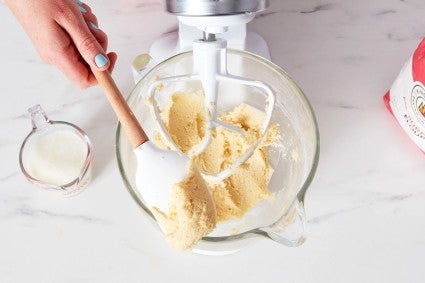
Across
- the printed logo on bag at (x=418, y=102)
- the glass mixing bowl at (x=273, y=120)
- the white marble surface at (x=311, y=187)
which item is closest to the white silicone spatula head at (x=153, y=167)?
the glass mixing bowl at (x=273, y=120)

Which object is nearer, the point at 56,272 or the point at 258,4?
the point at 258,4

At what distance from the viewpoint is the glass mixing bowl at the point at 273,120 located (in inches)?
27.8

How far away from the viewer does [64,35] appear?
679 millimetres

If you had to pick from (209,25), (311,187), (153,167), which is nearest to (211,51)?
(209,25)

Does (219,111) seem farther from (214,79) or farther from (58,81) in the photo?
(58,81)

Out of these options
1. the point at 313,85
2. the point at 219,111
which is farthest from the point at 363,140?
the point at 219,111

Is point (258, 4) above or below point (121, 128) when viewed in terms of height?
above

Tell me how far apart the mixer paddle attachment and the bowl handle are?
14 cm

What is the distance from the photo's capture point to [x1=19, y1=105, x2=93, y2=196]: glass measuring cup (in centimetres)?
75

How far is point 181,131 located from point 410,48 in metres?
0.42

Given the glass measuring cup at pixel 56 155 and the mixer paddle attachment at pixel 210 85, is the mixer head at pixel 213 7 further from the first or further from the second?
the glass measuring cup at pixel 56 155

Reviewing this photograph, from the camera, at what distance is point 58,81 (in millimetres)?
846

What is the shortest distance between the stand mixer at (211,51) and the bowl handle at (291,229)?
0.14 meters

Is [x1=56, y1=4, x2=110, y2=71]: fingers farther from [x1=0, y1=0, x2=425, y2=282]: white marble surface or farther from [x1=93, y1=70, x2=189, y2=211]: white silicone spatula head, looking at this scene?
[x1=0, y1=0, x2=425, y2=282]: white marble surface
